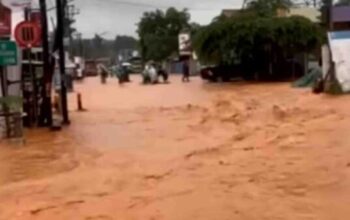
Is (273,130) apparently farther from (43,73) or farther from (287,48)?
(287,48)

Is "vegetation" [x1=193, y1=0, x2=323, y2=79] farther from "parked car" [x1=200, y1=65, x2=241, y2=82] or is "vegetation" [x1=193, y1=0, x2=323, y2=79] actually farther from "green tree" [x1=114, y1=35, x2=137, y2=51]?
"green tree" [x1=114, y1=35, x2=137, y2=51]

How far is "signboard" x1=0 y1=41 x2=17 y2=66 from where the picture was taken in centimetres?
1830

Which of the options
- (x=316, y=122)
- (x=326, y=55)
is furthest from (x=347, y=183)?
(x=326, y=55)

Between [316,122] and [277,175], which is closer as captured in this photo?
[277,175]

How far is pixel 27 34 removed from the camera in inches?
766

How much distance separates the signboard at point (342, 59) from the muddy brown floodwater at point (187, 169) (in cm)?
470

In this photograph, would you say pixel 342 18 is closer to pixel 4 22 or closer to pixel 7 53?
pixel 4 22

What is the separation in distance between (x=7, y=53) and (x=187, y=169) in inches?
276

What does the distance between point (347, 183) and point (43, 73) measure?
460 inches

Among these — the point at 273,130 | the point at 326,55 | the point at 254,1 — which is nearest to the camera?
the point at 273,130

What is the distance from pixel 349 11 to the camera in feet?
182

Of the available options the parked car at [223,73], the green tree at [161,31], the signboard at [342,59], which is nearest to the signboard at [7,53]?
the signboard at [342,59]

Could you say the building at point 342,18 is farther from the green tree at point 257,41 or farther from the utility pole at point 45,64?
the utility pole at point 45,64

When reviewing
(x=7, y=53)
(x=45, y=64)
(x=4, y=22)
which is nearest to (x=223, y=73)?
(x=45, y=64)
